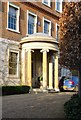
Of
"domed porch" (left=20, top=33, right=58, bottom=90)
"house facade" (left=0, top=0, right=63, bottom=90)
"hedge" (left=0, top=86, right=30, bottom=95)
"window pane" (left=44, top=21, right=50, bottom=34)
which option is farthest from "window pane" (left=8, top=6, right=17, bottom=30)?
"window pane" (left=44, top=21, right=50, bottom=34)

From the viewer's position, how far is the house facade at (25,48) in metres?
25.9

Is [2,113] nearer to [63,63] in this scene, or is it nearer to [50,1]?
[63,63]

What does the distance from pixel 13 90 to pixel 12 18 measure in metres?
6.79

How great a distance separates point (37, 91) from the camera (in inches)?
1005

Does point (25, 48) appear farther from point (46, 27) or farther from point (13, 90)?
point (46, 27)

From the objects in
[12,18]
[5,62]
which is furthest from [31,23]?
[5,62]

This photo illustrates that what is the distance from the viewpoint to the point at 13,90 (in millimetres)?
23344

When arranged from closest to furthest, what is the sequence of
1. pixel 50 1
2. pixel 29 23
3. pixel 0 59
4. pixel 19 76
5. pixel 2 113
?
pixel 2 113 < pixel 0 59 < pixel 19 76 < pixel 29 23 < pixel 50 1

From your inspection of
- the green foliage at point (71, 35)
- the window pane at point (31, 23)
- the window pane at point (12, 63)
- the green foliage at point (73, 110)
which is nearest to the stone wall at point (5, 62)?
the window pane at point (12, 63)

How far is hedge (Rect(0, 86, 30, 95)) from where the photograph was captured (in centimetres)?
2242

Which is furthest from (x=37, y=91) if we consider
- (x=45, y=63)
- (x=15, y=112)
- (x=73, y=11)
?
(x=73, y=11)

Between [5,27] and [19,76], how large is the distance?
4291mm

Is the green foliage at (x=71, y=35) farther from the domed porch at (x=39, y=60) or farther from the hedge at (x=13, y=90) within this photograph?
the domed porch at (x=39, y=60)

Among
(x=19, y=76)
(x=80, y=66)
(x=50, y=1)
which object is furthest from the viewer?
(x=50, y=1)
